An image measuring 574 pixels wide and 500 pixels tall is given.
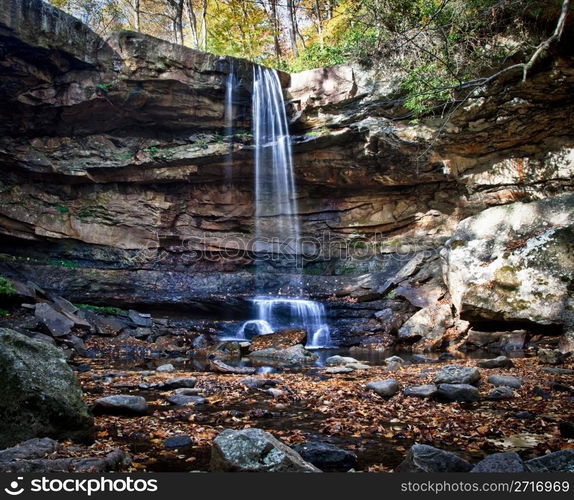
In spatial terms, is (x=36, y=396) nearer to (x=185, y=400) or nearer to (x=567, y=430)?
(x=185, y=400)

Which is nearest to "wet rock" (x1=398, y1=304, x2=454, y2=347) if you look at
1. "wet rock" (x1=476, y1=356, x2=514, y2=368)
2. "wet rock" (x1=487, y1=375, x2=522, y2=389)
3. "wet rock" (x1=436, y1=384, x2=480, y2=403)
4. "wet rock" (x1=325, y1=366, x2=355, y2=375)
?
"wet rock" (x1=476, y1=356, x2=514, y2=368)

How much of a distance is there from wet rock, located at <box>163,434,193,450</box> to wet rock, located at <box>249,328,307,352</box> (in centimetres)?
694

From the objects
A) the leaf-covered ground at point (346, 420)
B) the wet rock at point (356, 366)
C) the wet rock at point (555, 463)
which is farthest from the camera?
the wet rock at point (356, 366)

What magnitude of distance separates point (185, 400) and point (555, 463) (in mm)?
3682

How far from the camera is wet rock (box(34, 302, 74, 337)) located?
9.54 meters

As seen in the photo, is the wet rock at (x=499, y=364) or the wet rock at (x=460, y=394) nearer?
the wet rock at (x=460, y=394)

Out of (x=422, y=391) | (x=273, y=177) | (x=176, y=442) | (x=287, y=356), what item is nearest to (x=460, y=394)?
(x=422, y=391)

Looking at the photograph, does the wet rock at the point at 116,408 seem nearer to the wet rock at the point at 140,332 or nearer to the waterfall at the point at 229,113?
the wet rock at the point at 140,332

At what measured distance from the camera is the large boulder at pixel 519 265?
8766 millimetres

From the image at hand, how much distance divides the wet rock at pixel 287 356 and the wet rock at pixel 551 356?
4.29 m

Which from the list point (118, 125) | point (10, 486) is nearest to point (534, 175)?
point (118, 125)

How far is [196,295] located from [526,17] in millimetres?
12558

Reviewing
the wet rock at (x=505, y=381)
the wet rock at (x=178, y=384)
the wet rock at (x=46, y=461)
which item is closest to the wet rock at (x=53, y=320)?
the wet rock at (x=178, y=384)

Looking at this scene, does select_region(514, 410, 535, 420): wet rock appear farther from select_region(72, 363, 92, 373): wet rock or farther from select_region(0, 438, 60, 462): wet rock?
select_region(72, 363, 92, 373): wet rock
